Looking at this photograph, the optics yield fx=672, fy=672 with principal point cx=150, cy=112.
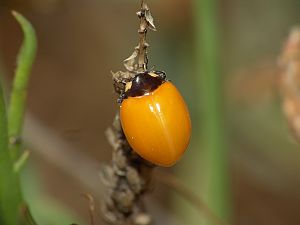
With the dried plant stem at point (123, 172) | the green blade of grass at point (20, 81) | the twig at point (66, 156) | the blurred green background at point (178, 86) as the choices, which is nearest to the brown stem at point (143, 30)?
the dried plant stem at point (123, 172)

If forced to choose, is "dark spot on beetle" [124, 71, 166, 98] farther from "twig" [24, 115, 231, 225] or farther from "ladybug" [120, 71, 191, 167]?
"twig" [24, 115, 231, 225]

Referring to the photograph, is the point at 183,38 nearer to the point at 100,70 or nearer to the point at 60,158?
the point at 100,70

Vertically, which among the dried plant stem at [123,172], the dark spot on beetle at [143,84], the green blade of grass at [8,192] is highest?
the dark spot on beetle at [143,84]

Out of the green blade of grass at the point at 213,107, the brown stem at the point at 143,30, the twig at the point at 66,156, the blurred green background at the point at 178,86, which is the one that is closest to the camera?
the brown stem at the point at 143,30

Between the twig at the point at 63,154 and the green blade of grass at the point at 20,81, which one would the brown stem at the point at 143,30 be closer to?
the green blade of grass at the point at 20,81

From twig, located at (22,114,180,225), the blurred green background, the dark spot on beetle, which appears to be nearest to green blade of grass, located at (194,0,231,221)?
the blurred green background

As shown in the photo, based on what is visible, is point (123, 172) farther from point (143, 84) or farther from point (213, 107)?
point (213, 107)
